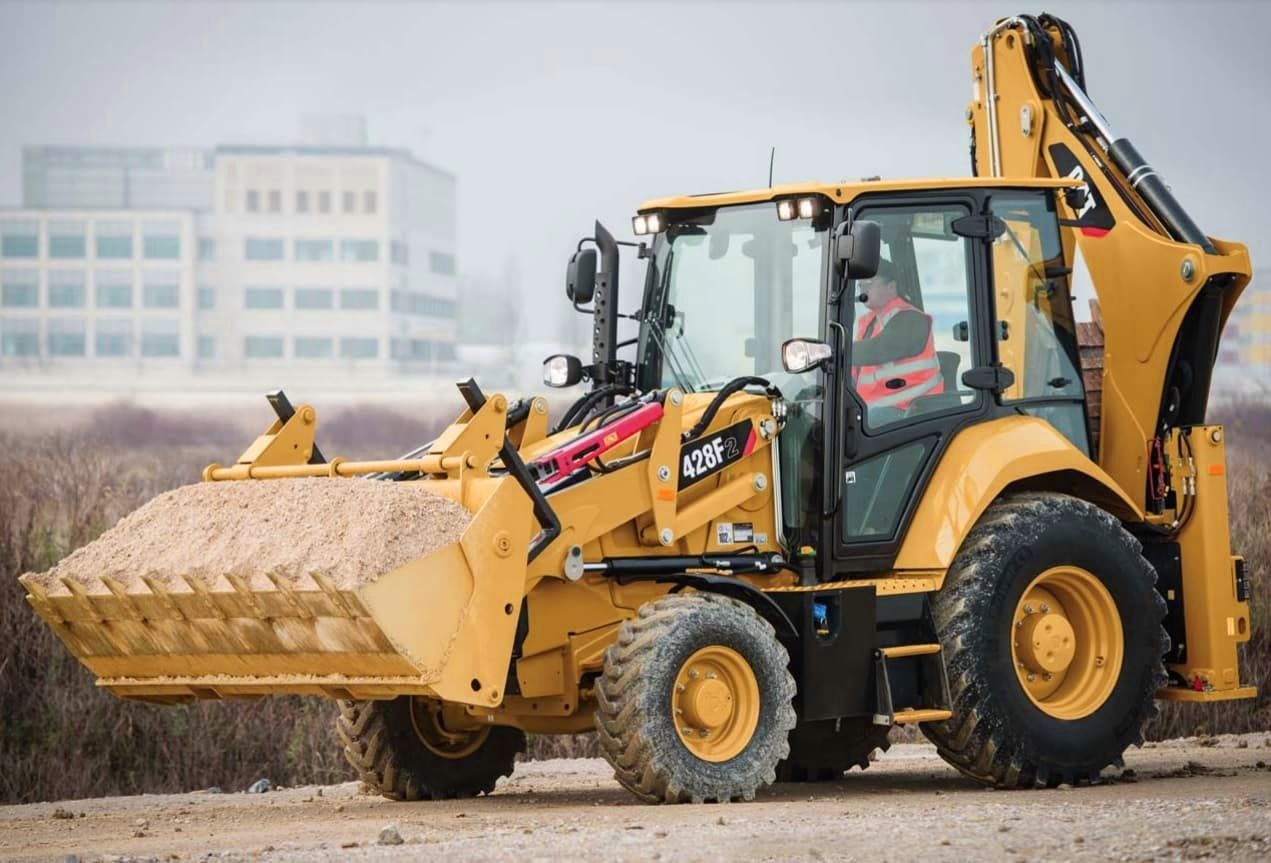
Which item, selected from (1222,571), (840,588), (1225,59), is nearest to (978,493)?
(840,588)

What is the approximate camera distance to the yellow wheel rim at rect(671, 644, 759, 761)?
10.3m

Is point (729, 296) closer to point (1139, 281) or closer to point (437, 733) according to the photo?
point (1139, 281)

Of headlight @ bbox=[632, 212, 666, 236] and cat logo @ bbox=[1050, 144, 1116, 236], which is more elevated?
cat logo @ bbox=[1050, 144, 1116, 236]

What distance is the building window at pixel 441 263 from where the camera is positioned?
119062 mm

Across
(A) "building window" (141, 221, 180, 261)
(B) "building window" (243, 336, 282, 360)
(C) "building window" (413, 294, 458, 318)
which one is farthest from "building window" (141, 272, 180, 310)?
(C) "building window" (413, 294, 458, 318)

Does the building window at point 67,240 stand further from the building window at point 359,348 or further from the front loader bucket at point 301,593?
the front loader bucket at point 301,593

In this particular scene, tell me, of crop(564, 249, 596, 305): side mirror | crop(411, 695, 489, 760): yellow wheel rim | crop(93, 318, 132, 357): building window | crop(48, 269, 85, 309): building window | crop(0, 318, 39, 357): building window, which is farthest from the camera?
crop(93, 318, 132, 357): building window

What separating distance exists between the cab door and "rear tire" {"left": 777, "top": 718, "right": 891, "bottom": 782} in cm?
151

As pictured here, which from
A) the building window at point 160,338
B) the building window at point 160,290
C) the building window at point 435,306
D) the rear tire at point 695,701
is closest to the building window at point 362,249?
the building window at point 435,306

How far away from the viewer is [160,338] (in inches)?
4232

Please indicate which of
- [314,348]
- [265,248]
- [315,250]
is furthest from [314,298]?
[265,248]

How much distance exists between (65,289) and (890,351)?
10045 cm

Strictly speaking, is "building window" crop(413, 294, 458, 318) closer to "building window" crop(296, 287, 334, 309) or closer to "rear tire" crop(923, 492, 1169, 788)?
"building window" crop(296, 287, 334, 309)

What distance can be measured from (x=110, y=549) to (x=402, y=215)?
10531 cm
